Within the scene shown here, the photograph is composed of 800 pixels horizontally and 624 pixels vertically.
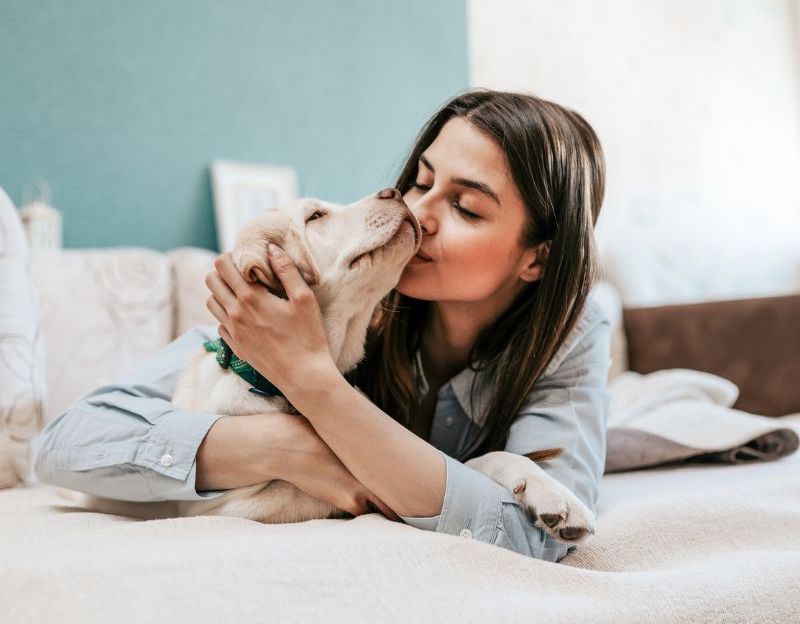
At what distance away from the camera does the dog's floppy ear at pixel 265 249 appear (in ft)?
3.34

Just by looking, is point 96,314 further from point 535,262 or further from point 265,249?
point 535,262

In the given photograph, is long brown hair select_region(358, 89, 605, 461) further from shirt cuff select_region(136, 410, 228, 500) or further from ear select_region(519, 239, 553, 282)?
shirt cuff select_region(136, 410, 228, 500)

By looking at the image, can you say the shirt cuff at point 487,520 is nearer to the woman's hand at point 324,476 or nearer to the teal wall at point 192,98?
the woman's hand at point 324,476

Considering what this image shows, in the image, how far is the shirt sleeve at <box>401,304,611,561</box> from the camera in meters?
0.95

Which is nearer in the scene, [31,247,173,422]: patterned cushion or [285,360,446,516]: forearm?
[285,360,446,516]: forearm

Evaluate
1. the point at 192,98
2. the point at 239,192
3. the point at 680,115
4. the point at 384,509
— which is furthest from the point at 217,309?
the point at 680,115

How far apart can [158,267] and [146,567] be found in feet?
4.65

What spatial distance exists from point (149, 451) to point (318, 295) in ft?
1.16

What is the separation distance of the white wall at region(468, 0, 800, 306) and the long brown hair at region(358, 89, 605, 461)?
201 centimetres

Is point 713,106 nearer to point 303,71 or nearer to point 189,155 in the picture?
point 303,71

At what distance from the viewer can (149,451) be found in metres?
1.04

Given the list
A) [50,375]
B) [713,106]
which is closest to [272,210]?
[50,375]

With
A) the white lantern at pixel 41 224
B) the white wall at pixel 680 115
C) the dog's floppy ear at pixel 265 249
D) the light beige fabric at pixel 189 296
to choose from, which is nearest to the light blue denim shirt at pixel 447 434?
the dog's floppy ear at pixel 265 249

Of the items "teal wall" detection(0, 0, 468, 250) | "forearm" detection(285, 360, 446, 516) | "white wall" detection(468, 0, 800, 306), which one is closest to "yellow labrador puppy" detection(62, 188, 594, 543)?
"forearm" detection(285, 360, 446, 516)
